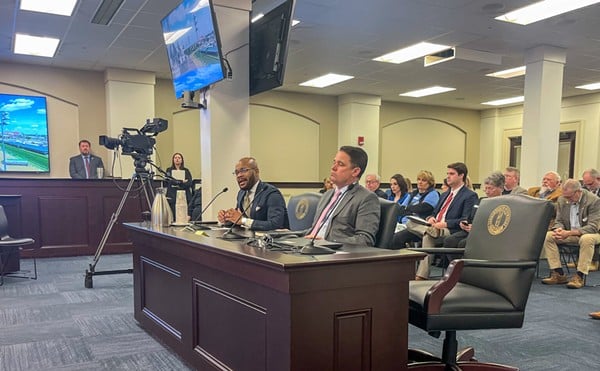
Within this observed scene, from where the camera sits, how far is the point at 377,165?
10.4 metres

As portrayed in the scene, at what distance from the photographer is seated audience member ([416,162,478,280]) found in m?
4.38

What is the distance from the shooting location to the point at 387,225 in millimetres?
2529

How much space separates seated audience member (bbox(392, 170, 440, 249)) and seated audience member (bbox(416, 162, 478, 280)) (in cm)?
41

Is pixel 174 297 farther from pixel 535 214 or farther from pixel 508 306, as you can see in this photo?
pixel 535 214

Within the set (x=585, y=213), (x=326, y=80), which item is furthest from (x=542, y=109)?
(x=326, y=80)

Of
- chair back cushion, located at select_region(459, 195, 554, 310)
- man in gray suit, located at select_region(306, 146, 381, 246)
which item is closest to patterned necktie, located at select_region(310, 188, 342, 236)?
man in gray suit, located at select_region(306, 146, 381, 246)

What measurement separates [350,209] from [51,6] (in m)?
4.34

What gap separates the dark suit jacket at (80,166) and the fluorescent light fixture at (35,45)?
163 cm

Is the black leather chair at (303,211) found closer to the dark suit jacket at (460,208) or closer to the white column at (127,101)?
the dark suit jacket at (460,208)

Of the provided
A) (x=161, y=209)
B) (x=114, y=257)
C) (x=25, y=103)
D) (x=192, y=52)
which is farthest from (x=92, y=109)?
(x=161, y=209)

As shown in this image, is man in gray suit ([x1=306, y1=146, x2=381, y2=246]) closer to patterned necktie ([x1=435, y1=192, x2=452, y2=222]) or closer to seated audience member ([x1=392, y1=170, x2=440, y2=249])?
patterned necktie ([x1=435, y1=192, x2=452, y2=222])

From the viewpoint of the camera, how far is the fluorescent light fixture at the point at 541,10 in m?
4.78

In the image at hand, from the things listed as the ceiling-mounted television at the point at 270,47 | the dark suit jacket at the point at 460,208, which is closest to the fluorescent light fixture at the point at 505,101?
the dark suit jacket at the point at 460,208

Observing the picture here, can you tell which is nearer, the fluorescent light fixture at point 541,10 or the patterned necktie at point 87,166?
the fluorescent light fixture at point 541,10
